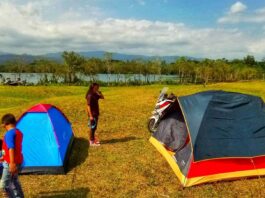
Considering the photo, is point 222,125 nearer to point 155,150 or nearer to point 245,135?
point 245,135

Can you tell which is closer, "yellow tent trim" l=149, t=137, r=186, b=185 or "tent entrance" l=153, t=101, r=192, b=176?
"yellow tent trim" l=149, t=137, r=186, b=185

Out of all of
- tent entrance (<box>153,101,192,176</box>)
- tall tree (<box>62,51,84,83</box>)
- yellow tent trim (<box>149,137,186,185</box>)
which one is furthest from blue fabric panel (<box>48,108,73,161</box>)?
tall tree (<box>62,51,84,83</box>)

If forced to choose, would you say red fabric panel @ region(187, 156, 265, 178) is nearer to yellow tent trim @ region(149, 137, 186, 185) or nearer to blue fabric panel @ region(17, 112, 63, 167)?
yellow tent trim @ region(149, 137, 186, 185)

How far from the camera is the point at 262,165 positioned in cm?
1012

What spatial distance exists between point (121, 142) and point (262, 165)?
19.4ft

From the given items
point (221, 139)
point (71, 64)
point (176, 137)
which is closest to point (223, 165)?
point (221, 139)

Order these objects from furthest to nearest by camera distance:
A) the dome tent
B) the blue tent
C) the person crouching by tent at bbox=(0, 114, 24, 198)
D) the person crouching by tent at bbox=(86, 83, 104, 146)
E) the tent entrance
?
the person crouching by tent at bbox=(86, 83, 104, 146) → the blue tent → the tent entrance → the dome tent → the person crouching by tent at bbox=(0, 114, 24, 198)

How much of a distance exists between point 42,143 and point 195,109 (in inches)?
185

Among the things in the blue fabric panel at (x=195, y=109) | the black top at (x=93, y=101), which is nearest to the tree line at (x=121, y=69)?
the black top at (x=93, y=101)

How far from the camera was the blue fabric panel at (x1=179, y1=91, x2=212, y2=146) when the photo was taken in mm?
10070

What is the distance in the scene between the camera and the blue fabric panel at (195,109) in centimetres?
1007

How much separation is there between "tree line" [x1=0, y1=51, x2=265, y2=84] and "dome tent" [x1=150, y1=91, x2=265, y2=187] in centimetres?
8362

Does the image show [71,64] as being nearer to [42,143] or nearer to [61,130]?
[61,130]

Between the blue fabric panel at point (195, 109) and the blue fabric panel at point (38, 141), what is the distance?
395 centimetres
